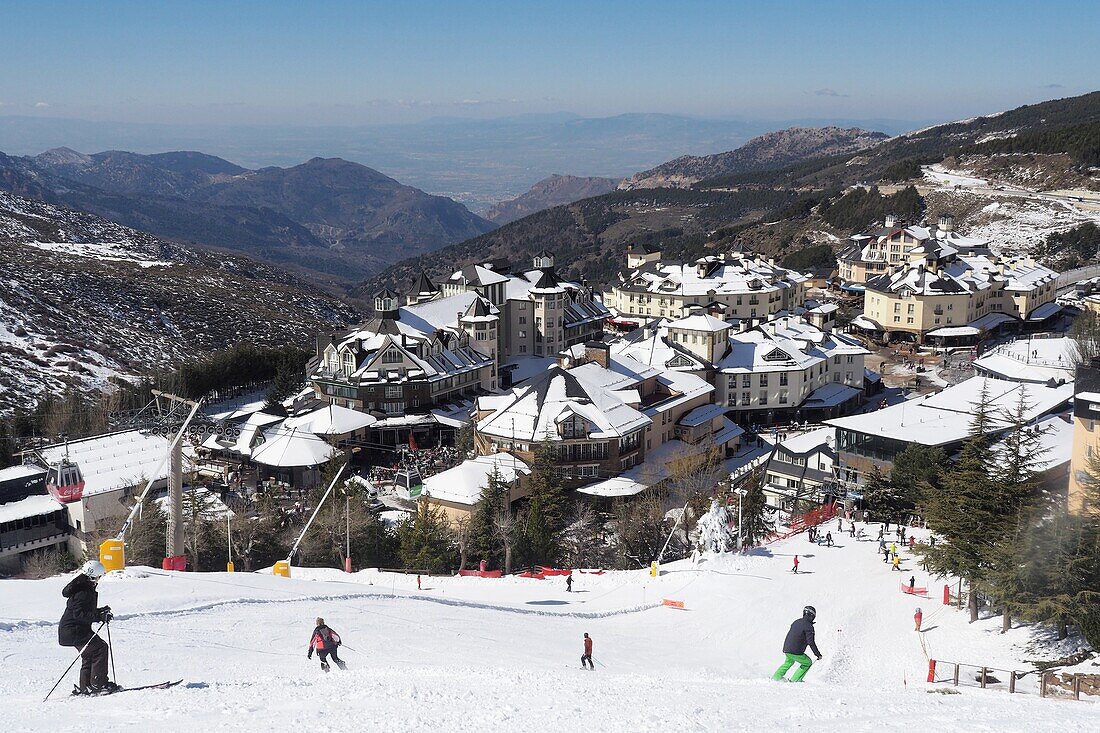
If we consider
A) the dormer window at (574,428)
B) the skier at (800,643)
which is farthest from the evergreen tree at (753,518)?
the skier at (800,643)

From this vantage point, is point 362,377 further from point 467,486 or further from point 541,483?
point 541,483

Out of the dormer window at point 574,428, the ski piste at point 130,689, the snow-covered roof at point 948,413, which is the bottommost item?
the dormer window at point 574,428

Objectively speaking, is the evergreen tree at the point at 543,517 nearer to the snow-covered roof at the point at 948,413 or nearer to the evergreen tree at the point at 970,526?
the evergreen tree at the point at 970,526

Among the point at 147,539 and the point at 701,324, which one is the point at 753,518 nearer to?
the point at 147,539

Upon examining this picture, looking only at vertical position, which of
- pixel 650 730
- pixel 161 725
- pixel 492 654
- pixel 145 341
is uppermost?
pixel 161 725

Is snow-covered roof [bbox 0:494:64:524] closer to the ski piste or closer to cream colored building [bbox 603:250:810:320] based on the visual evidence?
the ski piste

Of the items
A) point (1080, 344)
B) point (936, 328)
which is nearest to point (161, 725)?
point (1080, 344)

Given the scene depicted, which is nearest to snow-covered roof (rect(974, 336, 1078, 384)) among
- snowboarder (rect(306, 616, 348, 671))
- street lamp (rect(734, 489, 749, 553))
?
street lamp (rect(734, 489, 749, 553))
